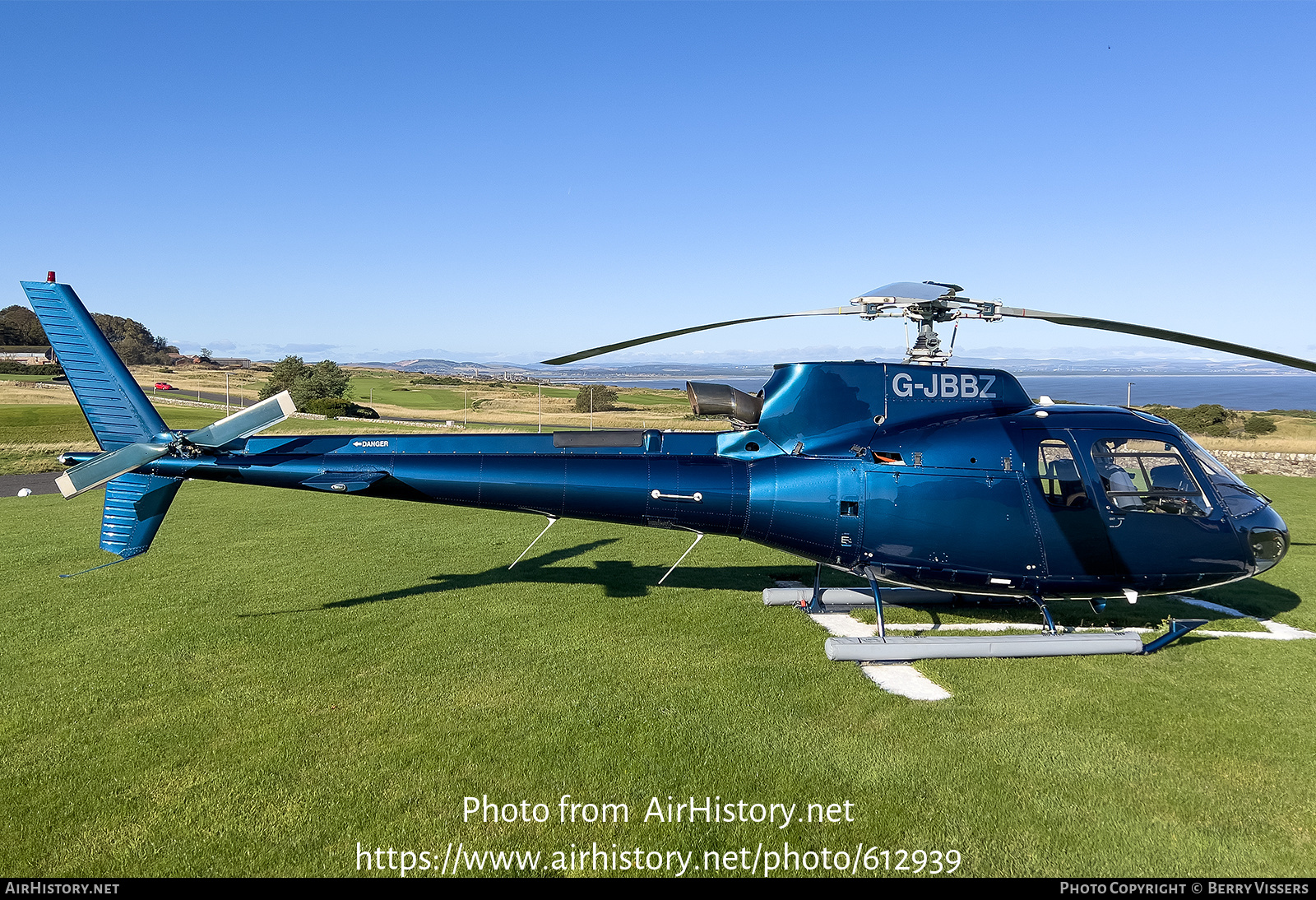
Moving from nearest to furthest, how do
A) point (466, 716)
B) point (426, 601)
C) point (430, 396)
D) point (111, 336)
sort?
point (466, 716)
point (426, 601)
point (430, 396)
point (111, 336)

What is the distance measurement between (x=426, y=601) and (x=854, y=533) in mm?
6472

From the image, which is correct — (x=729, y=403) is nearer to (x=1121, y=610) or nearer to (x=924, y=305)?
(x=924, y=305)

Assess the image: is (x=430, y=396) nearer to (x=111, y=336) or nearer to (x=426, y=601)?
(x=111, y=336)

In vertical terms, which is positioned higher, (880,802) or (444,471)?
(444,471)

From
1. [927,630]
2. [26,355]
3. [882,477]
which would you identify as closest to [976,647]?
[927,630]

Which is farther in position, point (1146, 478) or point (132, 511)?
point (132, 511)

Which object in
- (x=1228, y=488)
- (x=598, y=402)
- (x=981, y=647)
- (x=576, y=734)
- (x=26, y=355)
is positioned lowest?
(x=598, y=402)

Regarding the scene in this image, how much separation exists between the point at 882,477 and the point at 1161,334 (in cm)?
340

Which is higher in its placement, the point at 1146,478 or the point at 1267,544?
the point at 1146,478

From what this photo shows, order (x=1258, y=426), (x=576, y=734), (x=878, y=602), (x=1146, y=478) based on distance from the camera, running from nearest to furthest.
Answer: (x=576, y=734), (x=878, y=602), (x=1146, y=478), (x=1258, y=426)

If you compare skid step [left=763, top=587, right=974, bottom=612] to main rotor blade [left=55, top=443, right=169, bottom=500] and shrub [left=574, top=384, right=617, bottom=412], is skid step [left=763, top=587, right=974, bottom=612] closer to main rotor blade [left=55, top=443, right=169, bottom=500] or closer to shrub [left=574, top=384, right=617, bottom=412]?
main rotor blade [left=55, top=443, right=169, bottom=500]

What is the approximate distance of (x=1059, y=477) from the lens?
30.6ft

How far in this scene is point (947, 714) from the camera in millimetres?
7574
